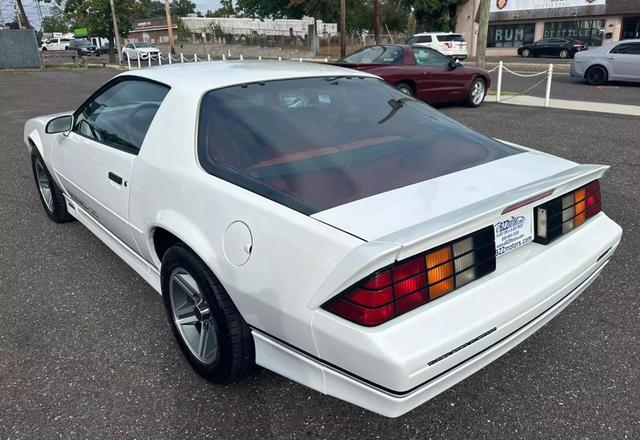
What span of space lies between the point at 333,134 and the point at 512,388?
1516mm

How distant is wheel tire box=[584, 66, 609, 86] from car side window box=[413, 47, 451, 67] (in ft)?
22.7

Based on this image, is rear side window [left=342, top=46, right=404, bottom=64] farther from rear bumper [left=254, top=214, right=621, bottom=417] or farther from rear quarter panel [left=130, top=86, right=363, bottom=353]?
rear bumper [left=254, top=214, right=621, bottom=417]

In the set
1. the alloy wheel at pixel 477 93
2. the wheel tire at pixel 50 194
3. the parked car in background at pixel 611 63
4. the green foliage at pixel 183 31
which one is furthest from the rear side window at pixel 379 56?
the green foliage at pixel 183 31

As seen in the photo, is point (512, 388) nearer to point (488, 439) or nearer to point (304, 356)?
point (488, 439)

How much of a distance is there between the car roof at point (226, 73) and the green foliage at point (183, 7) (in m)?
131

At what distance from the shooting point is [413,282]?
5.74ft

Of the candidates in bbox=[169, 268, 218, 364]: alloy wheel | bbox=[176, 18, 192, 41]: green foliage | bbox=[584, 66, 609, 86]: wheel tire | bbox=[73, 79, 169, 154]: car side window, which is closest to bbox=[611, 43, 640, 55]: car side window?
bbox=[584, 66, 609, 86]: wheel tire

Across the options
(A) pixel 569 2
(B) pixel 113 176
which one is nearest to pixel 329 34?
(A) pixel 569 2

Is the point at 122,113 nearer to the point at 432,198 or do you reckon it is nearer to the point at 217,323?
the point at 217,323

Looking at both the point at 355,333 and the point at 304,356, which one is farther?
the point at 304,356

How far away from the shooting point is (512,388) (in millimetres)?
2436

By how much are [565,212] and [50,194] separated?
416cm

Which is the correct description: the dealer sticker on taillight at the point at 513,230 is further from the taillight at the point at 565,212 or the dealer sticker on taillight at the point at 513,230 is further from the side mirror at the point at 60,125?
the side mirror at the point at 60,125

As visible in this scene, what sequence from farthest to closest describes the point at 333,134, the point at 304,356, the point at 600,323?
the point at 600,323 < the point at 333,134 < the point at 304,356
